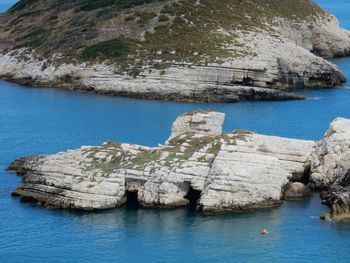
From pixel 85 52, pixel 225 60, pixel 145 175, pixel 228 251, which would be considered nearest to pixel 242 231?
pixel 228 251

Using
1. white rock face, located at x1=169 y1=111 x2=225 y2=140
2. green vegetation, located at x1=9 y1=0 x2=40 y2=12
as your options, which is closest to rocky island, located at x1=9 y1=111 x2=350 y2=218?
white rock face, located at x1=169 y1=111 x2=225 y2=140

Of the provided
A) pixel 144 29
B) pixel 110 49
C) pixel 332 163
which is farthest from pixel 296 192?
pixel 144 29

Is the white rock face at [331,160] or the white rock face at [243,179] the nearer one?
the white rock face at [243,179]

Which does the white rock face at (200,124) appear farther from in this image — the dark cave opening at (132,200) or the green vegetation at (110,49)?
the green vegetation at (110,49)

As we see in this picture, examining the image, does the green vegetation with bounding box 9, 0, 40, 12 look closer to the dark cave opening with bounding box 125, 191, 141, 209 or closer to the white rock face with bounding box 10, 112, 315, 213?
the white rock face with bounding box 10, 112, 315, 213

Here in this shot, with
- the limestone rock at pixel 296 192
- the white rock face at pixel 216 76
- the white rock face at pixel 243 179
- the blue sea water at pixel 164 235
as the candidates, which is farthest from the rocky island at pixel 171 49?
the white rock face at pixel 243 179

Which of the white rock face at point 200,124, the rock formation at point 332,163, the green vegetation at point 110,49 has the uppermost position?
the green vegetation at point 110,49

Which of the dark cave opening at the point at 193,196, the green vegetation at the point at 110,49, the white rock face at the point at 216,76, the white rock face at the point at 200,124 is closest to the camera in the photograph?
the dark cave opening at the point at 193,196

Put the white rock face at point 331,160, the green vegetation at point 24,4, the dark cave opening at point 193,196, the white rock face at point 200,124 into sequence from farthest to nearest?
1. the green vegetation at point 24,4
2. the white rock face at point 200,124
3. the white rock face at point 331,160
4. the dark cave opening at point 193,196
